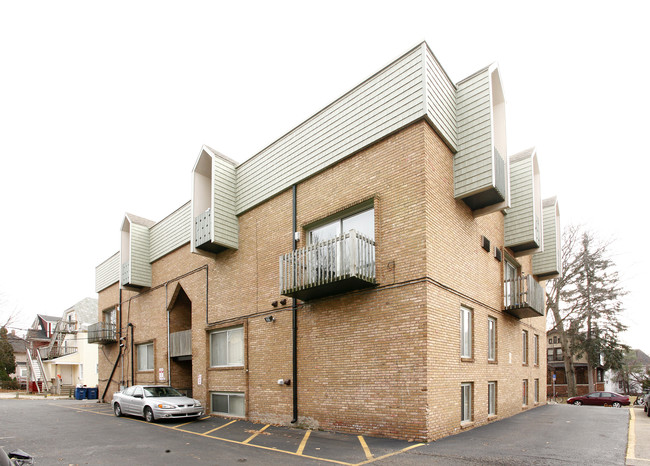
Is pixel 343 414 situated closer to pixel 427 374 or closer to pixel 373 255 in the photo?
pixel 427 374

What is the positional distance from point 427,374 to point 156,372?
1519 centimetres

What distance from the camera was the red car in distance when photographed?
105 ft

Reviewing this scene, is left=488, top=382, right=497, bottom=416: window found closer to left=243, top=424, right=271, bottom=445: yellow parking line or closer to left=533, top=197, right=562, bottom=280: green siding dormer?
left=243, top=424, right=271, bottom=445: yellow parking line

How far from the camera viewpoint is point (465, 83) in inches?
490

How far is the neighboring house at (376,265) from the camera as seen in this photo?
35.9ft

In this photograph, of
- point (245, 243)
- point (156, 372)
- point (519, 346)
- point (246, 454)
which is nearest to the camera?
point (246, 454)

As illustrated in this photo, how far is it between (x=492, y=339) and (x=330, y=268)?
22.1 feet

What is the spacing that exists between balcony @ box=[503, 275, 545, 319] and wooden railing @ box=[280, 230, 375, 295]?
22.4ft

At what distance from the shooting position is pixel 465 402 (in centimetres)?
1239

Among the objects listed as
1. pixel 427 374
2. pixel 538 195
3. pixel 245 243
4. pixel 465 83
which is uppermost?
pixel 465 83

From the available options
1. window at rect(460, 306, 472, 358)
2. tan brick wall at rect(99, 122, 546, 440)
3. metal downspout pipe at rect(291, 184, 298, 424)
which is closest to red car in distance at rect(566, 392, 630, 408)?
tan brick wall at rect(99, 122, 546, 440)

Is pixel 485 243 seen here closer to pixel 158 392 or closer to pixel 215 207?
pixel 215 207

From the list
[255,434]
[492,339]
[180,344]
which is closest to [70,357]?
[180,344]

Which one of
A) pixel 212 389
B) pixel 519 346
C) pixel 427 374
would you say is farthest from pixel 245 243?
pixel 519 346
